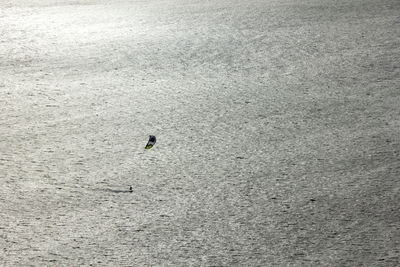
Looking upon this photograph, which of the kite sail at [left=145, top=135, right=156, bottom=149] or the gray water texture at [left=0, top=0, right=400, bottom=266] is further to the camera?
the kite sail at [left=145, top=135, right=156, bottom=149]

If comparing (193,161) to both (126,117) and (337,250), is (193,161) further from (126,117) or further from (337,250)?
(337,250)

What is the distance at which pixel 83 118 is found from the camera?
16.2 feet

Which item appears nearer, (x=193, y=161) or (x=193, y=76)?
(x=193, y=161)

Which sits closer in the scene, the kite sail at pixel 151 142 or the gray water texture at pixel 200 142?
the gray water texture at pixel 200 142

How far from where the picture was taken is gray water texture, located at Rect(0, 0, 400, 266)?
10.3ft

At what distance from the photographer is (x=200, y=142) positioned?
4.51 metres

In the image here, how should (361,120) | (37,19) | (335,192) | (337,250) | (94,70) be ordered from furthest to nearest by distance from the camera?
(37,19) < (94,70) < (361,120) < (335,192) < (337,250)

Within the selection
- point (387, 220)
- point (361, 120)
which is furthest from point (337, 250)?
point (361, 120)

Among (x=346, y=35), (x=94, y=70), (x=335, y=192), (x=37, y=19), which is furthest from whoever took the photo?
(x=37, y=19)

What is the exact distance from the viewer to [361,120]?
16.0 feet

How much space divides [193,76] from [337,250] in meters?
3.42

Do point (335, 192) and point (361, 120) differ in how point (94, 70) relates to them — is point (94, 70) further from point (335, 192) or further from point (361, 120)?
point (335, 192)

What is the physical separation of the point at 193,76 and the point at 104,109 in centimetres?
132

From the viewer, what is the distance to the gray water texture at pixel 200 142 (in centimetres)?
313
